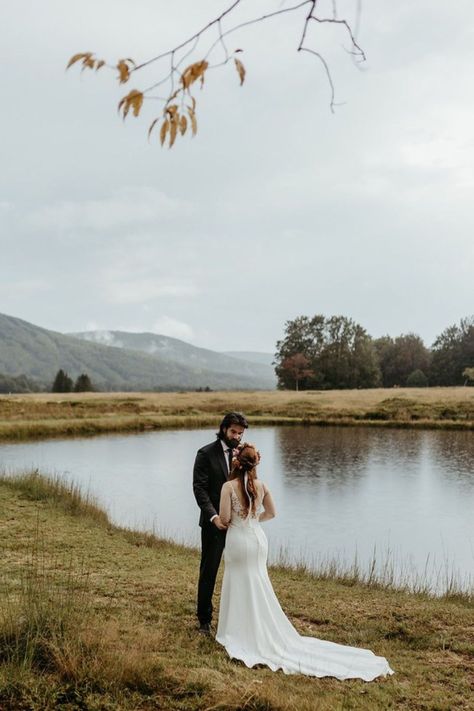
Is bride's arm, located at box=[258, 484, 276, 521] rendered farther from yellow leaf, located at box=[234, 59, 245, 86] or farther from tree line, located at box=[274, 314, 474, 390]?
tree line, located at box=[274, 314, 474, 390]

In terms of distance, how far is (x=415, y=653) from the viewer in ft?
19.2

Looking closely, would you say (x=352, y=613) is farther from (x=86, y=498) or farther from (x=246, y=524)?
(x=86, y=498)

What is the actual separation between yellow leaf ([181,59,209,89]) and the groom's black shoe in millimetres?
5014

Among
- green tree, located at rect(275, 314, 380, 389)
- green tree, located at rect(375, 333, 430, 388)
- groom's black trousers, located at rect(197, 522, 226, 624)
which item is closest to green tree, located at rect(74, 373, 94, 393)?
green tree, located at rect(275, 314, 380, 389)

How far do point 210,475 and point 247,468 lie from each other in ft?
1.77

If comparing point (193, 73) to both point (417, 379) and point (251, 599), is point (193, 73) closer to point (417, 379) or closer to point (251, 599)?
point (251, 599)

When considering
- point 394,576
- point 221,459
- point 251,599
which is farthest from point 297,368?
point 251,599

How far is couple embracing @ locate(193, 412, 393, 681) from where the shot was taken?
17.8 ft

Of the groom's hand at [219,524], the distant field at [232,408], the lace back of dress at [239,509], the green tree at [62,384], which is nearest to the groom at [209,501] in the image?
the groom's hand at [219,524]

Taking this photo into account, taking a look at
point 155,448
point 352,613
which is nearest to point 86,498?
point 352,613

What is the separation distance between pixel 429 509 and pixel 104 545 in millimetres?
11035

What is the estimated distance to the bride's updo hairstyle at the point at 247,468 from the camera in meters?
5.73

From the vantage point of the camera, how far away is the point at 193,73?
9.30ft

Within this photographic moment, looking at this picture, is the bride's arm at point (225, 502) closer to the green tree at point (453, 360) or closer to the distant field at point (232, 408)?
the distant field at point (232, 408)
